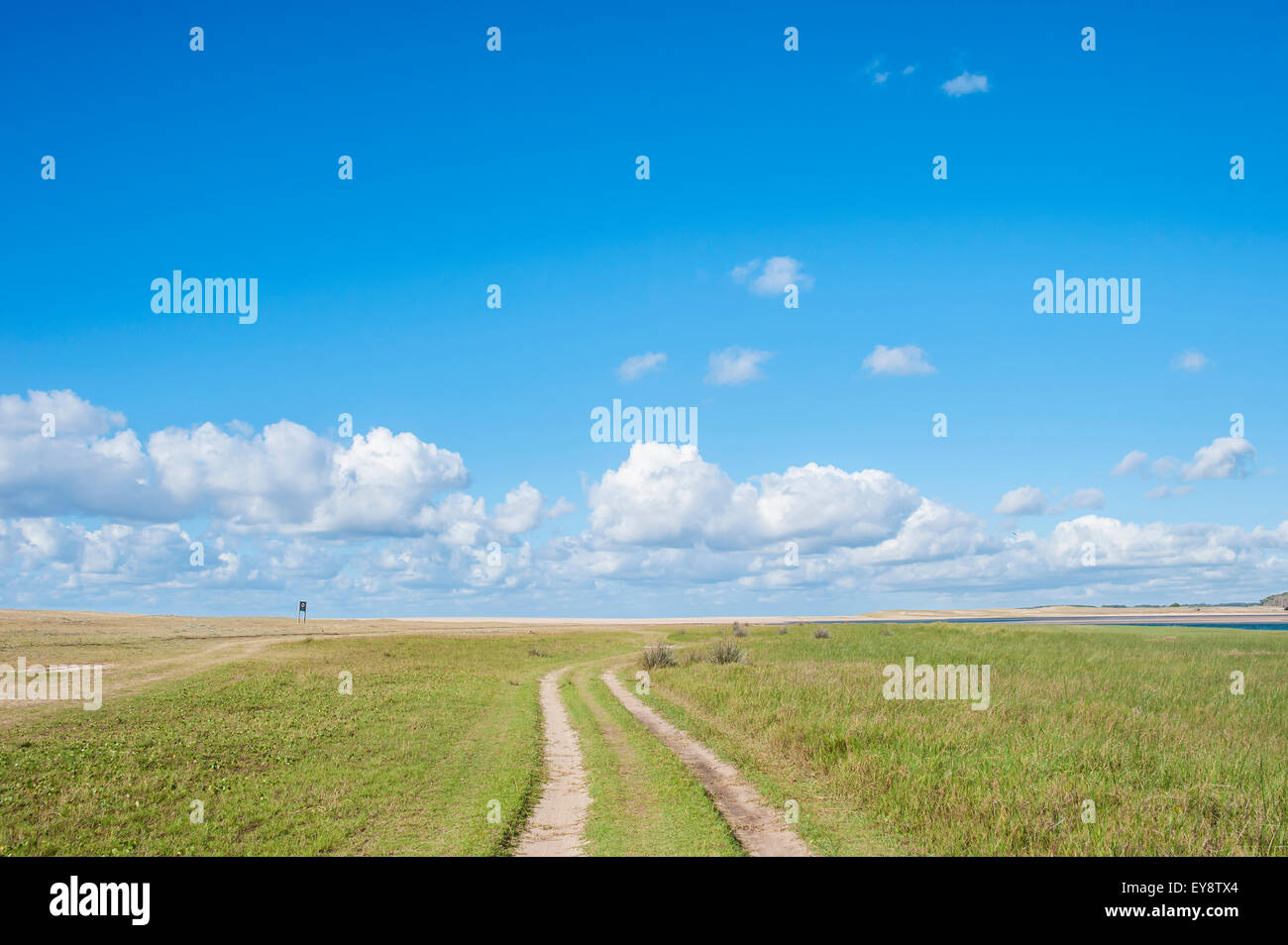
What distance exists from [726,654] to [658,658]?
411cm

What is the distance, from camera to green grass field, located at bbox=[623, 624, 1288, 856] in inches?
462

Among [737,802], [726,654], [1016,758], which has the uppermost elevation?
[1016,758]

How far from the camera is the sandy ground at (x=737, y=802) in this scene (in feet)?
38.3

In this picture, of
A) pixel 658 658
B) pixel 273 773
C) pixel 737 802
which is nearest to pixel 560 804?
pixel 737 802

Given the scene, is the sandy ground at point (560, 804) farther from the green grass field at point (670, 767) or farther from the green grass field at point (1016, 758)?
the green grass field at point (1016, 758)

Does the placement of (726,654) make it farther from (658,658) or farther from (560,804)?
(560,804)

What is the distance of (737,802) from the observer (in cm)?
1438

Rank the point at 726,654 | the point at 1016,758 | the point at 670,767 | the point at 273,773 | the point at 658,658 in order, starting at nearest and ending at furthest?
the point at 1016,758, the point at 670,767, the point at 273,773, the point at 726,654, the point at 658,658

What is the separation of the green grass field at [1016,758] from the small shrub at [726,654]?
8975mm

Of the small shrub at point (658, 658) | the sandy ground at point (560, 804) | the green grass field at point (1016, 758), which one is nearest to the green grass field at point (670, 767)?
the green grass field at point (1016, 758)
